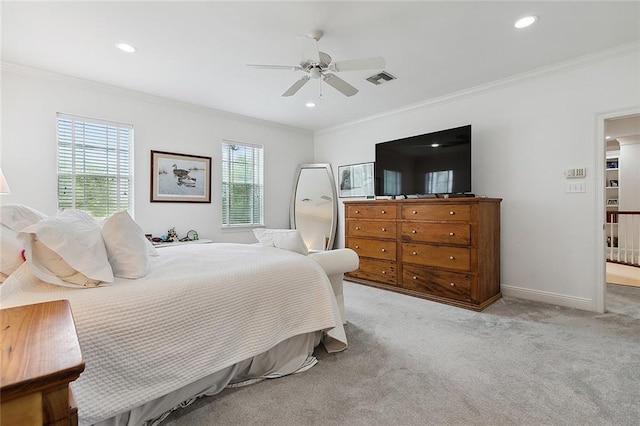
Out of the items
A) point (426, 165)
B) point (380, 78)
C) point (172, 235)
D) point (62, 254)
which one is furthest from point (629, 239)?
point (62, 254)

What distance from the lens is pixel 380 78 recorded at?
3461 mm

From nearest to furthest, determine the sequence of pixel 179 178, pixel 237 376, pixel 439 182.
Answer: pixel 237 376, pixel 439 182, pixel 179 178

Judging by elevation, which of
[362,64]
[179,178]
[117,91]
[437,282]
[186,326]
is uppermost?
[117,91]

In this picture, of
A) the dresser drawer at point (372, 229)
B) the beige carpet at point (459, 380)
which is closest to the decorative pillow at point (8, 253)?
the beige carpet at point (459, 380)

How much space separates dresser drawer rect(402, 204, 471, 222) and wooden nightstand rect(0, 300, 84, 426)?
332 cm

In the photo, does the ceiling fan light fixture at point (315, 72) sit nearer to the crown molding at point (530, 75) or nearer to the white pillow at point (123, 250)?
the white pillow at point (123, 250)

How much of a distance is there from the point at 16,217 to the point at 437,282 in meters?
3.63

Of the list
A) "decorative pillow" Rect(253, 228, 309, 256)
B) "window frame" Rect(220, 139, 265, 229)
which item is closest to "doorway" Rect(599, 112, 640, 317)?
"decorative pillow" Rect(253, 228, 309, 256)

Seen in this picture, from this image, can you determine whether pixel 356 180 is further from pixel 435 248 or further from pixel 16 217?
pixel 16 217

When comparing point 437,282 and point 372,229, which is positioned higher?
point 372,229

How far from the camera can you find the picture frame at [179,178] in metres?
4.07

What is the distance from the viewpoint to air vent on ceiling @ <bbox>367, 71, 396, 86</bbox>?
3.35m

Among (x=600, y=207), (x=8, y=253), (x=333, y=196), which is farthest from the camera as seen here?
(x=333, y=196)

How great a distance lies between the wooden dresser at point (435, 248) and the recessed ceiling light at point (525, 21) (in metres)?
1.55
